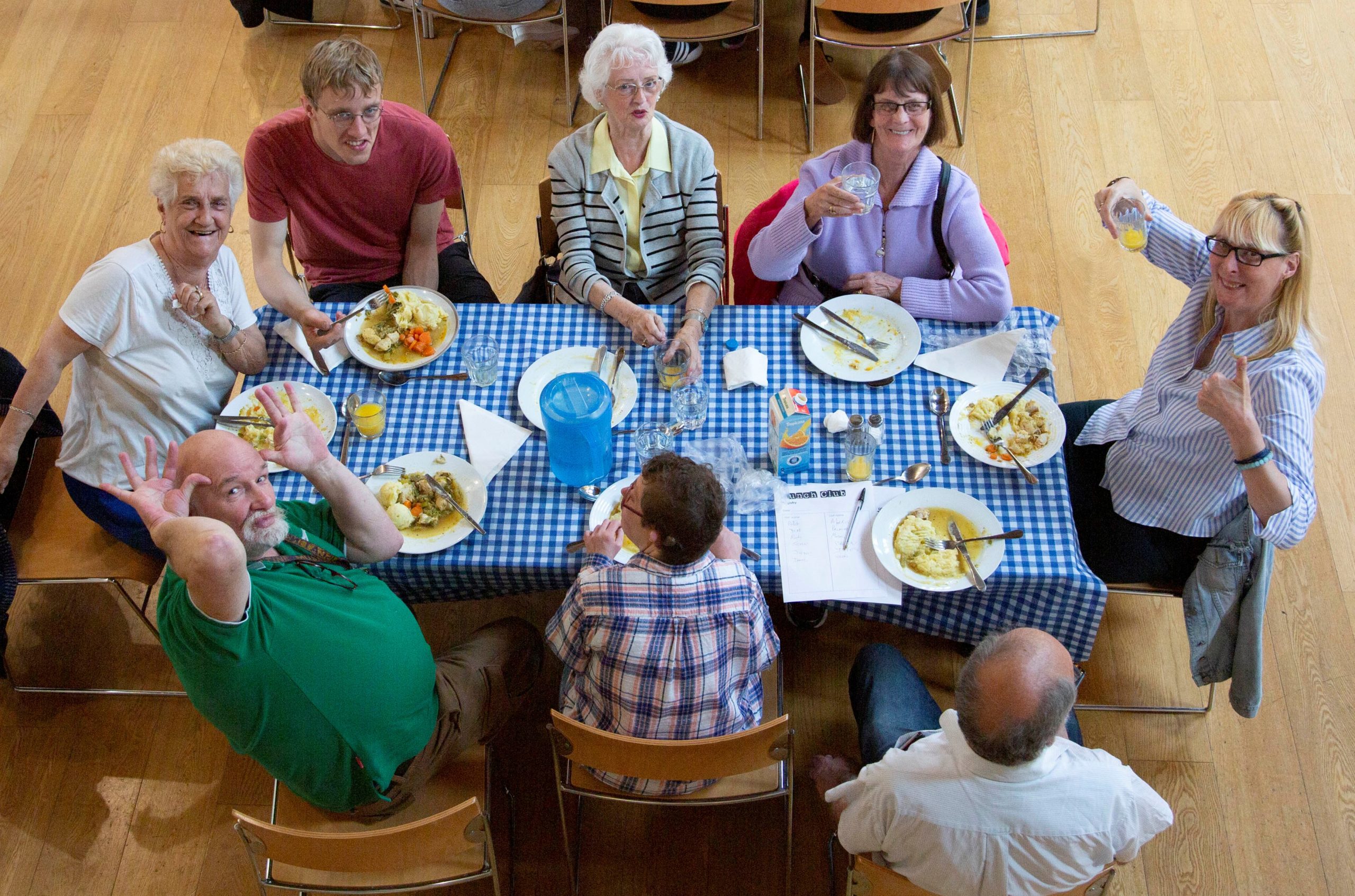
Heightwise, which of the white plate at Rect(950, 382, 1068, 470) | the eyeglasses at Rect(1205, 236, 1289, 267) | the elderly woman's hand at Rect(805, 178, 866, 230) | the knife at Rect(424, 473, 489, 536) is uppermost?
the eyeglasses at Rect(1205, 236, 1289, 267)

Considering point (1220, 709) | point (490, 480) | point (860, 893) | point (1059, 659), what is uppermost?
point (1059, 659)

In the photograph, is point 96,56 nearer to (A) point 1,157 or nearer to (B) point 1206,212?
(A) point 1,157

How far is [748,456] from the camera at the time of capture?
2.65 m

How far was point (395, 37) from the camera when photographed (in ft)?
17.6

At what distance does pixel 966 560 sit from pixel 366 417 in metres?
1.54

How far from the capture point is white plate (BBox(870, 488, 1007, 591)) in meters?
2.41

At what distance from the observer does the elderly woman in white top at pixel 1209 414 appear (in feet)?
7.93

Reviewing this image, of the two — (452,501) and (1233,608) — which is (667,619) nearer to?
(452,501)

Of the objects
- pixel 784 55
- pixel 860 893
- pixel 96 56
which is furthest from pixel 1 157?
pixel 860 893

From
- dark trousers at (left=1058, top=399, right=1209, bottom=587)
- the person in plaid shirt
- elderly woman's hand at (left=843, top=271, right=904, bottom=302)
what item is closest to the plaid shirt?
the person in plaid shirt

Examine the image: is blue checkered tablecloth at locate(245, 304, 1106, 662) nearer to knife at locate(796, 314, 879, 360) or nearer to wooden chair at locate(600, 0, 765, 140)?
knife at locate(796, 314, 879, 360)

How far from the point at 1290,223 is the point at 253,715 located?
8.40ft

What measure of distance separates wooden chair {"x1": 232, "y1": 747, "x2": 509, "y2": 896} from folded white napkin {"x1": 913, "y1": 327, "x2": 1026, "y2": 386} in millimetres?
1557

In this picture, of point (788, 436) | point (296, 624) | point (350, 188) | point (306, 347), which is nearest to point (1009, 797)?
point (788, 436)
